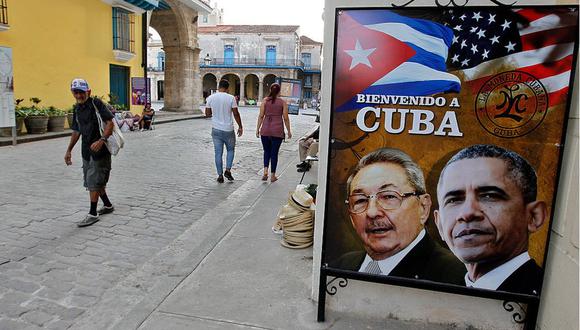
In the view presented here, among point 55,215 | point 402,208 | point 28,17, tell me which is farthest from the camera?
point 28,17

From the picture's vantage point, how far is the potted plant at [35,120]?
1252 cm

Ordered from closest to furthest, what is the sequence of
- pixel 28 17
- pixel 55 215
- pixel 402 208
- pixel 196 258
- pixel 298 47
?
pixel 402 208 < pixel 196 258 < pixel 55 215 < pixel 28 17 < pixel 298 47

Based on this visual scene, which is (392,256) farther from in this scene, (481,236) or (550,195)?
(550,195)

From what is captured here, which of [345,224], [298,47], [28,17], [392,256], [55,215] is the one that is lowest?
[55,215]

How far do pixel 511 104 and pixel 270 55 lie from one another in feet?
191

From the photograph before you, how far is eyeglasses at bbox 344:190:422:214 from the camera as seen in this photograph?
2.70 metres

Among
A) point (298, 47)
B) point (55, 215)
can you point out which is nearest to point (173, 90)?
point (55, 215)

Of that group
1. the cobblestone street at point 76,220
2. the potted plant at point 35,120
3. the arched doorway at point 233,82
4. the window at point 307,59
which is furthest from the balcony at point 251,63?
the cobblestone street at point 76,220

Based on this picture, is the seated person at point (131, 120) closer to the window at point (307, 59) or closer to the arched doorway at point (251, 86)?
the arched doorway at point (251, 86)

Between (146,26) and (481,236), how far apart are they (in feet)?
64.6

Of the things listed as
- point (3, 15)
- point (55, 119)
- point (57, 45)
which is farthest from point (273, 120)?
point (57, 45)

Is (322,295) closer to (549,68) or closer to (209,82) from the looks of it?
(549,68)

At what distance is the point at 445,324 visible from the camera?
2.85 meters

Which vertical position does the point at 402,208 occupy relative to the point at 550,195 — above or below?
below
